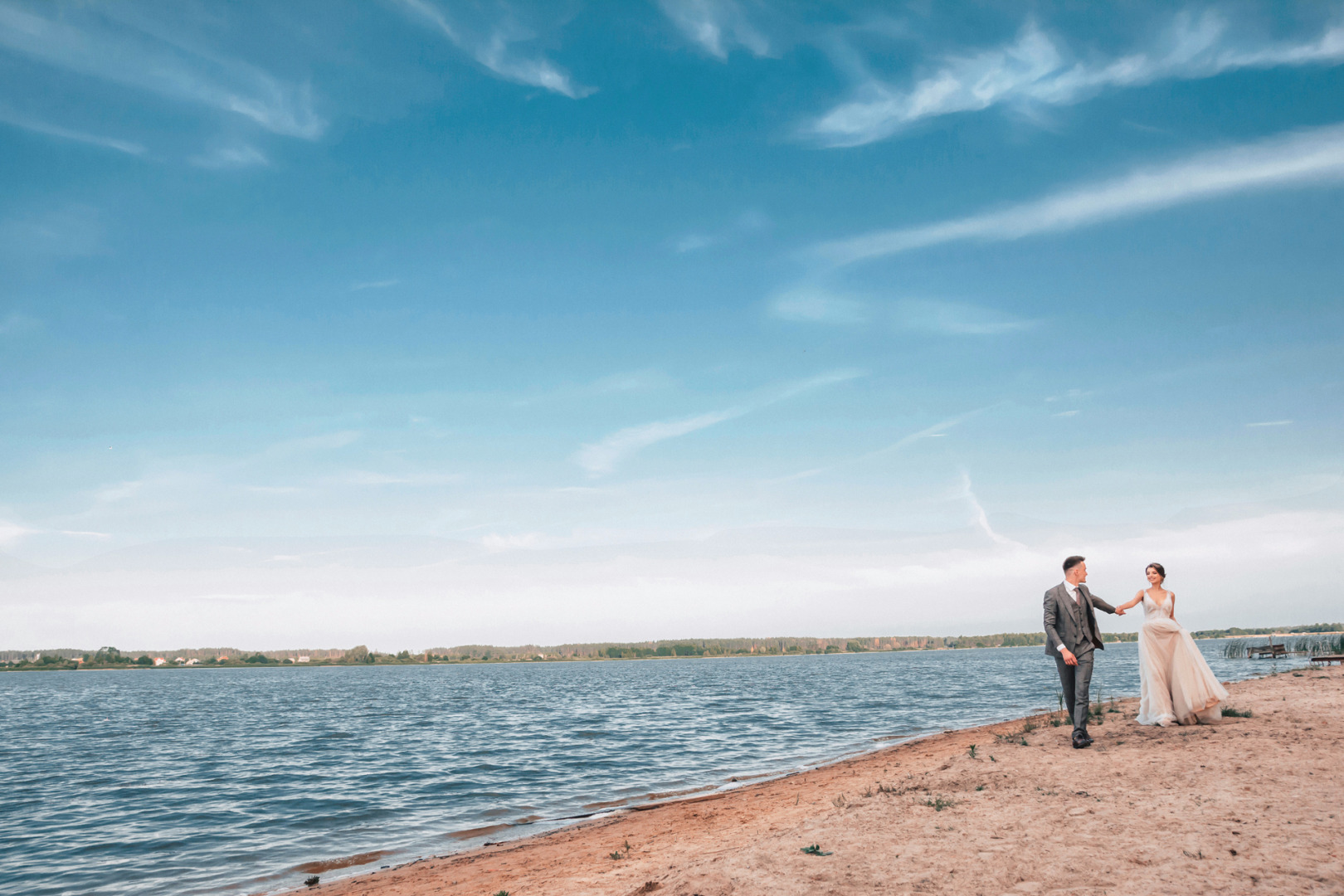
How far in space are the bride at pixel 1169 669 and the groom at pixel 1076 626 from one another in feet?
3.16

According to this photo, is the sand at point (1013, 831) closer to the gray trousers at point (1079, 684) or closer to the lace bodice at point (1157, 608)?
the gray trousers at point (1079, 684)

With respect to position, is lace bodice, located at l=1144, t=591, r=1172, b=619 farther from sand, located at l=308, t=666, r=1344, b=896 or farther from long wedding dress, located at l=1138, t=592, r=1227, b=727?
sand, located at l=308, t=666, r=1344, b=896

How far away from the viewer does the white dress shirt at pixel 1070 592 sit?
14.2 m

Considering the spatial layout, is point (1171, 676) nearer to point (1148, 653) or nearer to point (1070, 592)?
point (1148, 653)

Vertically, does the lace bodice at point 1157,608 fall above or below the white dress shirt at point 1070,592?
below

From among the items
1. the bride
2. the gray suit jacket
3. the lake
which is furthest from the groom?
the lake

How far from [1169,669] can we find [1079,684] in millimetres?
2572

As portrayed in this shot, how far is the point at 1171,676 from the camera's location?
15.4 metres

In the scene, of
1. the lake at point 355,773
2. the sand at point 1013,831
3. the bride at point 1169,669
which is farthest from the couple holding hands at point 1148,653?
the lake at point 355,773

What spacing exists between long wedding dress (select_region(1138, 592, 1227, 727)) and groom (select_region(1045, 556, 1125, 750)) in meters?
1.20

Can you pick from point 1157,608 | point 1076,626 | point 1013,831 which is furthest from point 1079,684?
point 1013,831

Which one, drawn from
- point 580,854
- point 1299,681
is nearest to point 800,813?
point 580,854

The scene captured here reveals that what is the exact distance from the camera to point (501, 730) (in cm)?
3888

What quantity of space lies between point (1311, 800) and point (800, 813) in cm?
730
